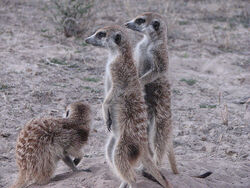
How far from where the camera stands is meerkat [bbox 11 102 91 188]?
310 cm

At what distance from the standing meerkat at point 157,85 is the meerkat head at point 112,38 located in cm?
39

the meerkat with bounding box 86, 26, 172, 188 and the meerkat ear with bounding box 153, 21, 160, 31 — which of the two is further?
the meerkat ear with bounding box 153, 21, 160, 31

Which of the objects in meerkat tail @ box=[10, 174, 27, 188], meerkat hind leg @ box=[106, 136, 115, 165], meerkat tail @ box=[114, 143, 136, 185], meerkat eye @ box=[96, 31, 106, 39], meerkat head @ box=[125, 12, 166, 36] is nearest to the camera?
meerkat tail @ box=[114, 143, 136, 185]

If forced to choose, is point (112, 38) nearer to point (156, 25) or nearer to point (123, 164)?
point (156, 25)

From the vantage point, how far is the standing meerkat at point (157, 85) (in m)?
3.39

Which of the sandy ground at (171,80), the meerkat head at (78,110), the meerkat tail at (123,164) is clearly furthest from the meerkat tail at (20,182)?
the meerkat tail at (123,164)

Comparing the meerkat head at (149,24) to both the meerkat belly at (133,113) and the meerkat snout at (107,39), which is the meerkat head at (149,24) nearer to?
the meerkat snout at (107,39)

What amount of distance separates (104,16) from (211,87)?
3348 mm

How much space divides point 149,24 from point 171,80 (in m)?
2.18

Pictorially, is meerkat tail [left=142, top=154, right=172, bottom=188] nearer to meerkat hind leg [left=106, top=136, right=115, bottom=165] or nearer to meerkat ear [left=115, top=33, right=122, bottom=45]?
meerkat hind leg [left=106, top=136, right=115, bottom=165]

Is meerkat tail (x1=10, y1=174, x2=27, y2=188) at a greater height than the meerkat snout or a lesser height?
lesser

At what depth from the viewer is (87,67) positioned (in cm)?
592

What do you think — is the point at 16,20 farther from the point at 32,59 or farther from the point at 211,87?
the point at 211,87

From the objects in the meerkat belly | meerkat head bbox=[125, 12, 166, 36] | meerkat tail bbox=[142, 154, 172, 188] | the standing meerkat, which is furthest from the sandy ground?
meerkat head bbox=[125, 12, 166, 36]
